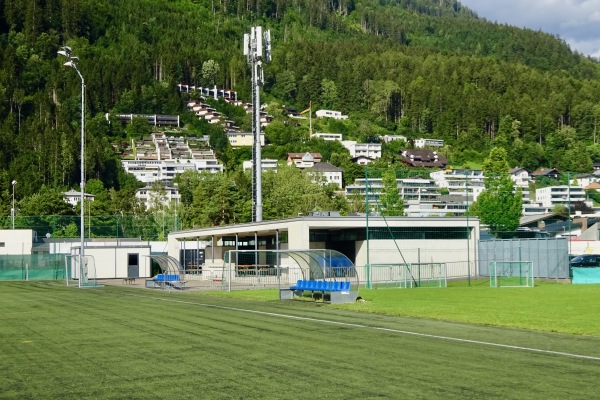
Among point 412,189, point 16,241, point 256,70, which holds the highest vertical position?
point 256,70

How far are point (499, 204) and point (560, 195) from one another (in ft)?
36.0

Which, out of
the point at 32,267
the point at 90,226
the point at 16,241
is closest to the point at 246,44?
the point at 90,226

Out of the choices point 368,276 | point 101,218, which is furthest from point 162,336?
point 101,218

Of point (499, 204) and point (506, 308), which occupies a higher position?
point (499, 204)

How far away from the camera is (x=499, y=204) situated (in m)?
61.3

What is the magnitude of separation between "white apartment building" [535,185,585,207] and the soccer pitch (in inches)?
1172

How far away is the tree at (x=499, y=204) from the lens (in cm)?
5816

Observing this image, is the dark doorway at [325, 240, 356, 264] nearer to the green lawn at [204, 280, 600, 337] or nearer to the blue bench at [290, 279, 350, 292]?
the green lawn at [204, 280, 600, 337]

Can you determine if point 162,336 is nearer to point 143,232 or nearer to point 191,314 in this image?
point 191,314

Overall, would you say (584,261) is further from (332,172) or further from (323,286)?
(332,172)

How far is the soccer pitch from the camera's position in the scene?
10820 millimetres

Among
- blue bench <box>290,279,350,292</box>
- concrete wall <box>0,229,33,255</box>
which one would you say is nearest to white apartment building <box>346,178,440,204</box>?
blue bench <box>290,279,350,292</box>

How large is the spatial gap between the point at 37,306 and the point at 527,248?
3218cm

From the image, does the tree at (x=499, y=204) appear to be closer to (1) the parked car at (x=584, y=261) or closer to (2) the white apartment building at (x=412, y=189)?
(1) the parked car at (x=584, y=261)
